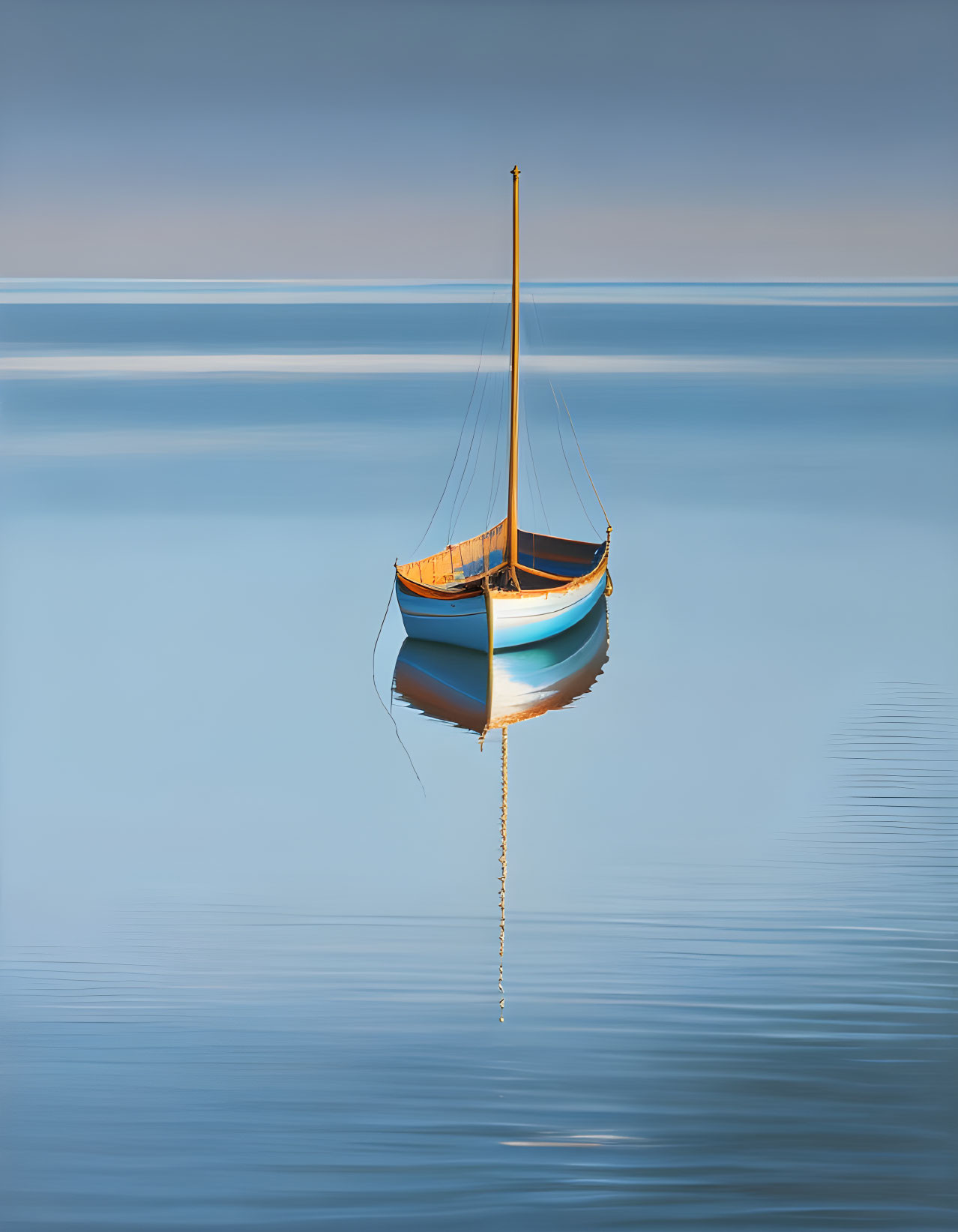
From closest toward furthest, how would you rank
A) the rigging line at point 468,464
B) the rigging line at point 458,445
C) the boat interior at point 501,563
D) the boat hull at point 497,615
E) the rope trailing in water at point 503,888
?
the rope trailing in water at point 503,888 < the boat hull at point 497,615 < the boat interior at point 501,563 < the rigging line at point 458,445 < the rigging line at point 468,464

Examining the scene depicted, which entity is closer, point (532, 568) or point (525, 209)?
point (532, 568)

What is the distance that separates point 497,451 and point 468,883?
7.27 meters

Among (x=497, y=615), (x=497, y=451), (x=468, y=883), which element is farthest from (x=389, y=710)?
(x=497, y=451)

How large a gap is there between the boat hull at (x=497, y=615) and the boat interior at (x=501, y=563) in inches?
4.8

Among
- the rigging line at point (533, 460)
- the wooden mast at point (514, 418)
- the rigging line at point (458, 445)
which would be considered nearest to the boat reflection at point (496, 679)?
the wooden mast at point (514, 418)

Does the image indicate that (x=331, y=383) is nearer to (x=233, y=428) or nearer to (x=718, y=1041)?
(x=233, y=428)

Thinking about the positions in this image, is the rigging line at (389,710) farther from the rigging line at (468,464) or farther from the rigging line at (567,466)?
the rigging line at (567,466)

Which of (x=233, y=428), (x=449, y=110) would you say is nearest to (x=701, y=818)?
(x=449, y=110)

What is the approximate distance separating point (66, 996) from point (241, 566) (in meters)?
4.09

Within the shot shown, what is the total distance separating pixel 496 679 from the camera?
570 centimetres

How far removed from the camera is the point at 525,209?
10.0 meters

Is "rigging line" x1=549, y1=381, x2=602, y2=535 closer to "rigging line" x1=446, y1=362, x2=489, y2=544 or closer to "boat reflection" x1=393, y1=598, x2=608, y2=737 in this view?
"rigging line" x1=446, y1=362, x2=489, y2=544

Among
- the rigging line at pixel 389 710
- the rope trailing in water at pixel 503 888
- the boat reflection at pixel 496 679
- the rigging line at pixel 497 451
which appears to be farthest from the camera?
the rigging line at pixel 497 451

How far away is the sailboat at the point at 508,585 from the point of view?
18.8 ft
